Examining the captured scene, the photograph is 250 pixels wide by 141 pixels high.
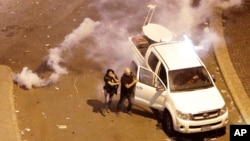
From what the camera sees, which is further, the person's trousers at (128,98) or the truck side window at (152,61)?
the truck side window at (152,61)

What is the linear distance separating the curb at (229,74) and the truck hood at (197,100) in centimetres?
139

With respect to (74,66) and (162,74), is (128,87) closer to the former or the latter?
(162,74)

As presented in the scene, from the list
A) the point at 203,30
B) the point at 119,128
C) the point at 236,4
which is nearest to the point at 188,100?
the point at 119,128

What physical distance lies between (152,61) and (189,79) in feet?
4.49

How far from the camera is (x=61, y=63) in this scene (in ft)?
57.0

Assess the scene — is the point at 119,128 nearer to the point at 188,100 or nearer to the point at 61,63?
the point at 188,100

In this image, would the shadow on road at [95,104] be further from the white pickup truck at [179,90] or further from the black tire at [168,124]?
the black tire at [168,124]

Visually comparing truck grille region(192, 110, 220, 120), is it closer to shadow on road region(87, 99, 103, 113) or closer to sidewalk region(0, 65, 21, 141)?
shadow on road region(87, 99, 103, 113)

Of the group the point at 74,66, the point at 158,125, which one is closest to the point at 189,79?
the point at 158,125

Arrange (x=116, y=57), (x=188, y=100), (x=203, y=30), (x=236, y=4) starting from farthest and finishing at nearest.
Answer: (x=236, y=4), (x=203, y=30), (x=116, y=57), (x=188, y=100)

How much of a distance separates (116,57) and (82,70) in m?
1.38

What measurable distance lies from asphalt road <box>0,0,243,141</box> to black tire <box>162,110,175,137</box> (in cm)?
19

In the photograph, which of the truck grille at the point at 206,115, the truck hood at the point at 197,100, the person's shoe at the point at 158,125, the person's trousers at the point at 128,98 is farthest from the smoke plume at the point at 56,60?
the truck grille at the point at 206,115

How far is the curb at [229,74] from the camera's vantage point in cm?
1520
